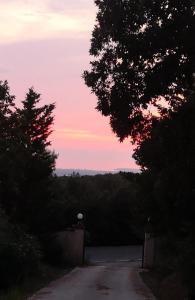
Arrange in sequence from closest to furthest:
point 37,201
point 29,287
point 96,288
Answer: point 29,287
point 96,288
point 37,201

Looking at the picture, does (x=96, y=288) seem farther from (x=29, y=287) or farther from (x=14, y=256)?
(x=14, y=256)

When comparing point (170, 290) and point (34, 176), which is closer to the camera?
point (170, 290)

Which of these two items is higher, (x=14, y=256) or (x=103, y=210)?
(x=103, y=210)

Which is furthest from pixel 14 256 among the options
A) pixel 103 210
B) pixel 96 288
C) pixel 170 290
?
pixel 103 210

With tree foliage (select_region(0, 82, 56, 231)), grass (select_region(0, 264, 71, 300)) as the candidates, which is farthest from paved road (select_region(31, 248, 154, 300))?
tree foliage (select_region(0, 82, 56, 231))

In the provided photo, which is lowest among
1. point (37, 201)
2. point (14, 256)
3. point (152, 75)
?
point (14, 256)

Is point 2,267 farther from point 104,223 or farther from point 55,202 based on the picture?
point 104,223

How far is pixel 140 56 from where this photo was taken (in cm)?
1256

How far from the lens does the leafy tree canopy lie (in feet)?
40.2

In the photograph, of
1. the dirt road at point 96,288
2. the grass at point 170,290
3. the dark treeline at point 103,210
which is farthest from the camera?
the dark treeline at point 103,210

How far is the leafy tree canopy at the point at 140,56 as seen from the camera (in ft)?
40.2

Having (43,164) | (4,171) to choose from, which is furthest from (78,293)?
(43,164)

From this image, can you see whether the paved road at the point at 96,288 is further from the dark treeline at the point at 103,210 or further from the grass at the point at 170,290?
the dark treeline at the point at 103,210

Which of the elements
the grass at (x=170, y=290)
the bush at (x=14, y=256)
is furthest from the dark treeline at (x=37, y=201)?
the grass at (x=170, y=290)
